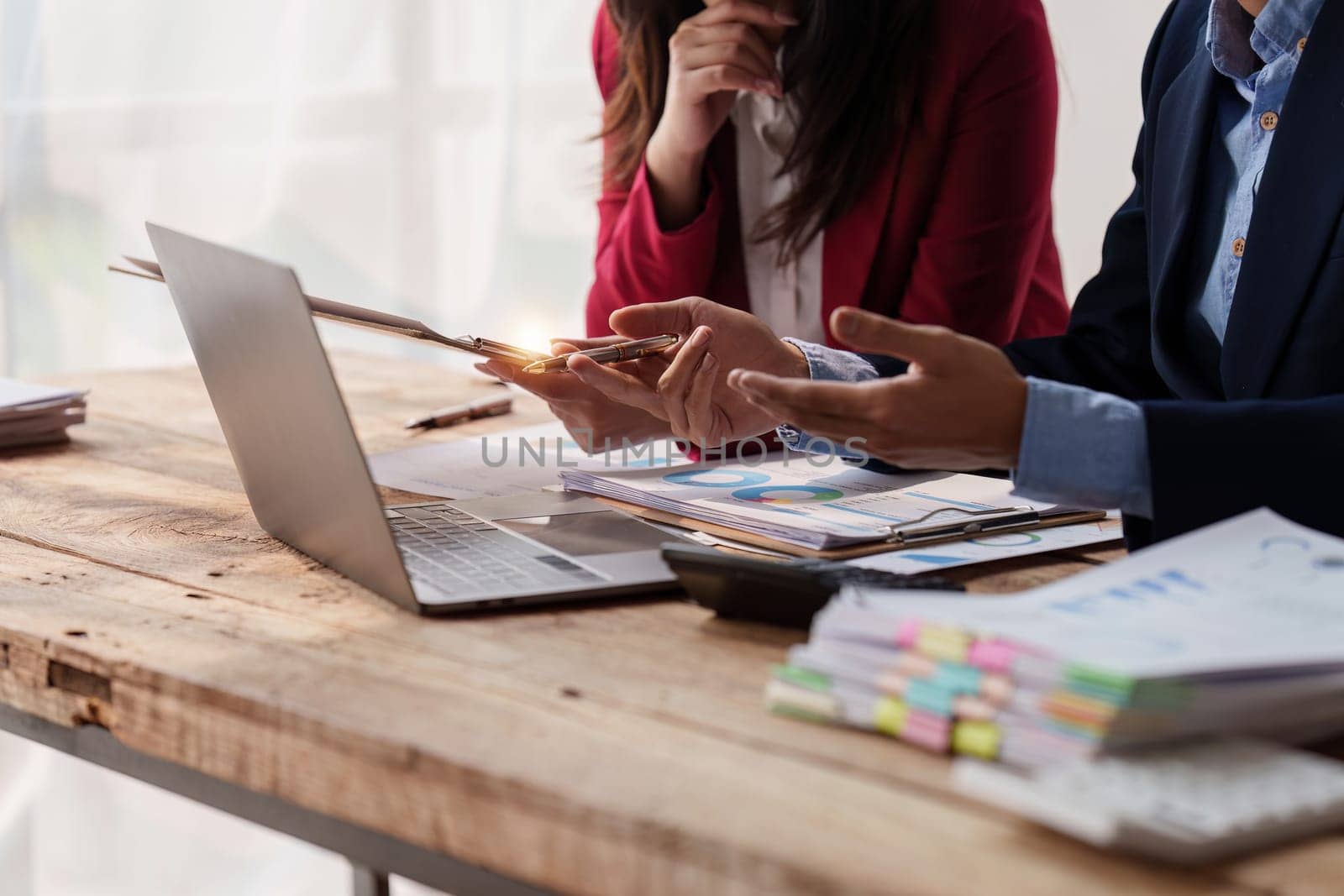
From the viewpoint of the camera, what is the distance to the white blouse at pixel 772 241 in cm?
171

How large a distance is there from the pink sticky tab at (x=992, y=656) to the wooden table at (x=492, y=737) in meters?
0.05

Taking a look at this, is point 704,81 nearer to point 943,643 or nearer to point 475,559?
point 475,559

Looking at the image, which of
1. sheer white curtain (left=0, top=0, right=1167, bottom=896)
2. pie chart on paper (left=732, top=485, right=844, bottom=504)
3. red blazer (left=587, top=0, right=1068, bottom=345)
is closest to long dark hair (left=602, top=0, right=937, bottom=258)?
red blazer (left=587, top=0, right=1068, bottom=345)

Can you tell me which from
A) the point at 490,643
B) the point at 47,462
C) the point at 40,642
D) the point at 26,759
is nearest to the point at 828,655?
the point at 490,643

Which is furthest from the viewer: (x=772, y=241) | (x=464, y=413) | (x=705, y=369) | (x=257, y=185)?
(x=257, y=185)

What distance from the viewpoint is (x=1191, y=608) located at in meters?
0.61

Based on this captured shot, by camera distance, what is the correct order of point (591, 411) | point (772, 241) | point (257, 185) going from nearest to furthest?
1. point (591, 411)
2. point (772, 241)
3. point (257, 185)

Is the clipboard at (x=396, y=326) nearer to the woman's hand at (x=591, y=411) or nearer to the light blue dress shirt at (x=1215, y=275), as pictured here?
the woman's hand at (x=591, y=411)

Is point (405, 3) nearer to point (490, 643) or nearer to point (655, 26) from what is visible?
point (655, 26)

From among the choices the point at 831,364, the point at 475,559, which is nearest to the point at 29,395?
the point at 475,559

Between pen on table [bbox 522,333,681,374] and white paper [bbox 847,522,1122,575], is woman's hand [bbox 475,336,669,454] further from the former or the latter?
white paper [bbox 847,522,1122,575]

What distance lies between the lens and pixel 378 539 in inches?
31.8

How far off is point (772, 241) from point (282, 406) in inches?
38.7

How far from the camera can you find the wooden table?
0.52m
